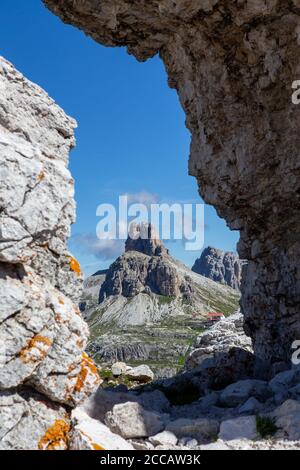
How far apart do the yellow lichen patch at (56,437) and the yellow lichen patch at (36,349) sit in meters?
1.69

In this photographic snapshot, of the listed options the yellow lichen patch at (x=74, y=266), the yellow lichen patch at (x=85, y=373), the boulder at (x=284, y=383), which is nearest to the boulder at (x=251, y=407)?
the boulder at (x=284, y=383)

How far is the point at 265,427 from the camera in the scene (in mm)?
10148

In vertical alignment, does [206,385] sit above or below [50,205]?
below

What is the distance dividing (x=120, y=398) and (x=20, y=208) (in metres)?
7.51

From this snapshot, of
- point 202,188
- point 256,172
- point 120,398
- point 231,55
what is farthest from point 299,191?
point 120,398

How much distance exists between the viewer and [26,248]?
8992 millimetres

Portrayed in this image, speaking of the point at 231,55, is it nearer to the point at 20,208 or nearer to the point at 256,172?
the point at 256,172

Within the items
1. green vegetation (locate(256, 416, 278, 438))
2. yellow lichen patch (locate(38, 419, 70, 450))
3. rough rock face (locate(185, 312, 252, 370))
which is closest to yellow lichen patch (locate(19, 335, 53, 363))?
yellow lichen patch (locate(38, 419, 70, 450))

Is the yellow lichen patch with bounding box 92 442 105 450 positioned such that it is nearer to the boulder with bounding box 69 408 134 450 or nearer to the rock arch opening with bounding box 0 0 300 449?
the boulder with bounding box 69 408 134 450

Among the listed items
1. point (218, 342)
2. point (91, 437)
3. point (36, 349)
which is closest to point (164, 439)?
point (91, 437)

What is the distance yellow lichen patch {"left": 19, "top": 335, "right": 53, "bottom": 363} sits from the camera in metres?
8.51

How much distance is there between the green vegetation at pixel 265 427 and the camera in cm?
1001

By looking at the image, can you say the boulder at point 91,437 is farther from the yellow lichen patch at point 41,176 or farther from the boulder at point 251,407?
the yellow lichen patch at point 41,176
